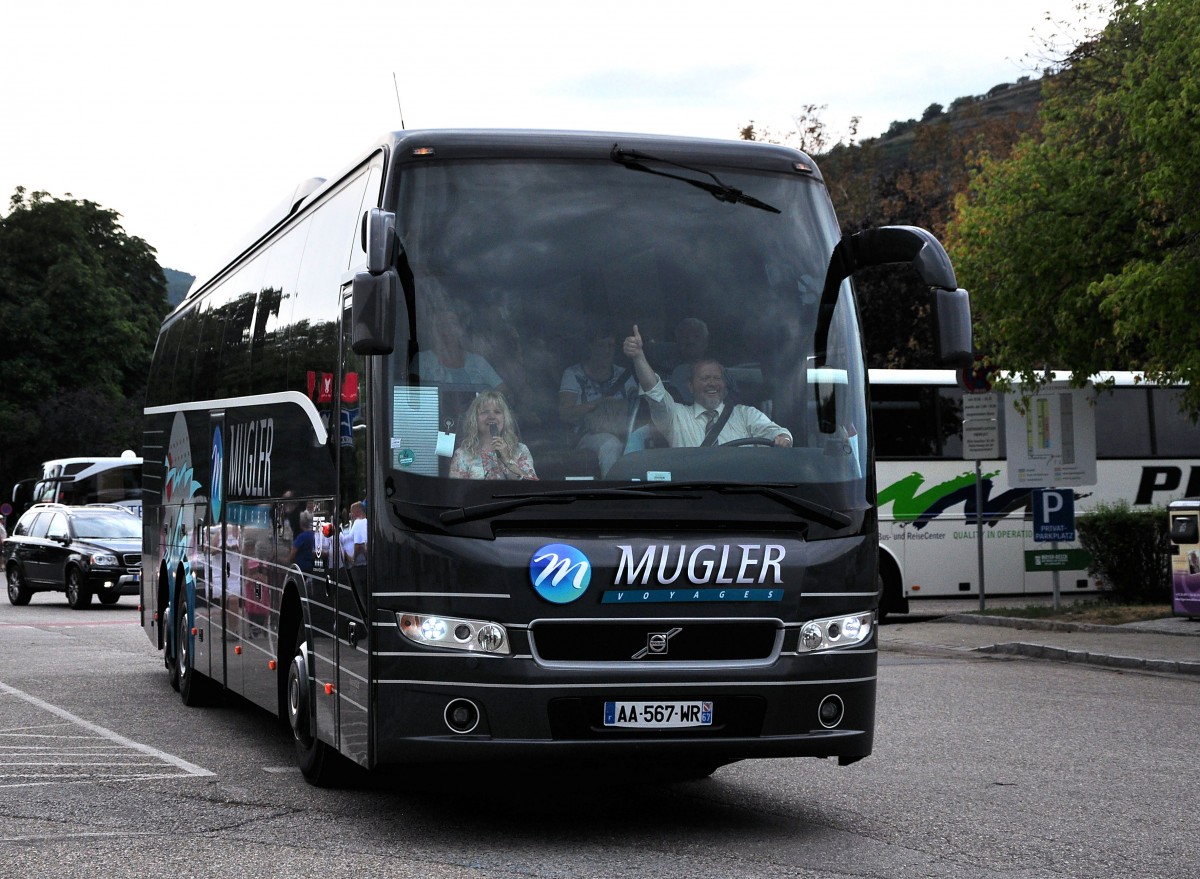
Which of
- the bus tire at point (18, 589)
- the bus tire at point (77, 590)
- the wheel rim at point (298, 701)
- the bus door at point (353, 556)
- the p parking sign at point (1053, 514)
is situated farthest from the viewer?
the bus tire at point (18, 589)

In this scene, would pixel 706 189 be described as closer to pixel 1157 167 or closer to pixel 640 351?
pixel 640 351

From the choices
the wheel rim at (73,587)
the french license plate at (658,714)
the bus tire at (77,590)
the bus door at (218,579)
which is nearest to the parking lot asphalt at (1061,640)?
the bus door at (218,579)

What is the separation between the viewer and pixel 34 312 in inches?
2872

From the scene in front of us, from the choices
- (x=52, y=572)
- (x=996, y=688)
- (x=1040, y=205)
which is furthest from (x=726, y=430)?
(x=52, y=572)

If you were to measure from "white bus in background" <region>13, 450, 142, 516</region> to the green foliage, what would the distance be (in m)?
32.4

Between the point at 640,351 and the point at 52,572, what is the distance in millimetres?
26136

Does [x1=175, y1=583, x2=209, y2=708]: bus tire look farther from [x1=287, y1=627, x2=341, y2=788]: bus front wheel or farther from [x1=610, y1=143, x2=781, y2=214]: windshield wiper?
[x1=610, y1=143, x2=781, y2=214]: windshield wiper

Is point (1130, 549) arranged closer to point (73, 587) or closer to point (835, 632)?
point (835, 632)

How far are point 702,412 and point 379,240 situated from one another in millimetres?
1609

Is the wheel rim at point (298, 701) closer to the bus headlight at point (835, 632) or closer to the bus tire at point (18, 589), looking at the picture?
the bus headlight at point (835, 632)

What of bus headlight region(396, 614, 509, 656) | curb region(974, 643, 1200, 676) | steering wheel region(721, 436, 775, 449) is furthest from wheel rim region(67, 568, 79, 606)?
steering wheel region(721, 436, 775, 449)

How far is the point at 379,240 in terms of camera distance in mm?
7602

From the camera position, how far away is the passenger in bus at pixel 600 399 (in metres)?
7.81

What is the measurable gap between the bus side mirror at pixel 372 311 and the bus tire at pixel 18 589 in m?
27.3
